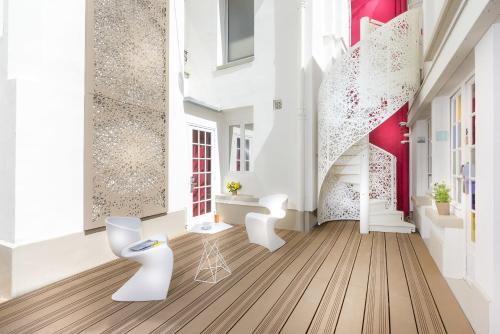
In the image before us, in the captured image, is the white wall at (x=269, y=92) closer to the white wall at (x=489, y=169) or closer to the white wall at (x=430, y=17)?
the white wall at (x=430, y=17)

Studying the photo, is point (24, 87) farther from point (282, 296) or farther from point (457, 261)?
point (457, 261)

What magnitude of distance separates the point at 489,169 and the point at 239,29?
5545 mm

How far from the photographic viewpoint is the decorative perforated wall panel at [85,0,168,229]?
3.09 meters

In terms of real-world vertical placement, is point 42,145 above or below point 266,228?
above

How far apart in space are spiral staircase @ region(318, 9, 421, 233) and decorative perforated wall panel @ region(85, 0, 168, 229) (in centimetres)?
279

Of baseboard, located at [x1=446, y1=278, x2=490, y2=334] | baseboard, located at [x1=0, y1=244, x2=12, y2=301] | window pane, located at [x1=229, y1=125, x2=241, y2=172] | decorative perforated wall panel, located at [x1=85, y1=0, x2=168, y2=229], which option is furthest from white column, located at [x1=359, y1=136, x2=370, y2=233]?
baseboard, located at [x1=0, y1=244, x2=12, y2=301]

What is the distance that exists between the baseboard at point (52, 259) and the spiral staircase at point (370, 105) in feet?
11.8

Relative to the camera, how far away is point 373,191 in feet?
17.0

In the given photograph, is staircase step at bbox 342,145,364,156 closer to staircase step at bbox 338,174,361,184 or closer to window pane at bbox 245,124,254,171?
staircase step at bbox 338,174,361,184

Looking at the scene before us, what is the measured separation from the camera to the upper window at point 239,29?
5719mm

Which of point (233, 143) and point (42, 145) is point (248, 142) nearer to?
point (233, 143)

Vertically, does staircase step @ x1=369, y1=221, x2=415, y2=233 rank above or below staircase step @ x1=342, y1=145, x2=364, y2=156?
below

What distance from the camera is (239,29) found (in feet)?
19.1

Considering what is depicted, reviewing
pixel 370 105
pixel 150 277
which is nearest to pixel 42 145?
pixel 150 277
